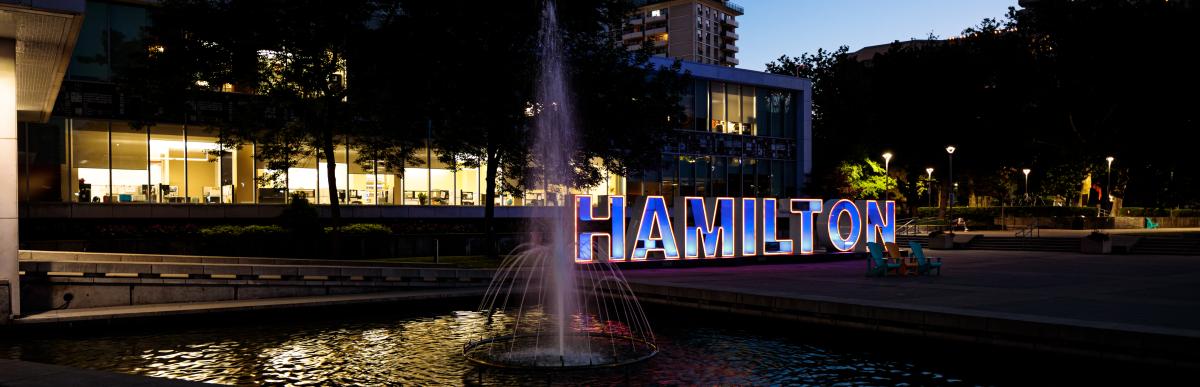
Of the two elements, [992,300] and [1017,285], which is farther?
[1017,285]

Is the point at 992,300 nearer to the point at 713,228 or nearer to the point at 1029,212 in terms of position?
the point at 713,228

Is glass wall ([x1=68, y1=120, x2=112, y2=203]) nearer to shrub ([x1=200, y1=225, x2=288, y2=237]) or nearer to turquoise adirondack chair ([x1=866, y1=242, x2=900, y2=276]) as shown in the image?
shrub ([x1=200, y1=225, x2=288, y2=237])

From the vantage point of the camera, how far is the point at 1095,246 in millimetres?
40594

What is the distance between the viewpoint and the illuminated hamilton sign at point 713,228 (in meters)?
28.8

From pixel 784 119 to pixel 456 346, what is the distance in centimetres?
5158

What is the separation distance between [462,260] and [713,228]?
9.13m

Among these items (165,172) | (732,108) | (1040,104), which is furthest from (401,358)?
(1040,104)

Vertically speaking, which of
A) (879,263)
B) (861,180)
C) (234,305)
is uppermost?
(861,180)

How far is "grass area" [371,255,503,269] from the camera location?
97.0 feet

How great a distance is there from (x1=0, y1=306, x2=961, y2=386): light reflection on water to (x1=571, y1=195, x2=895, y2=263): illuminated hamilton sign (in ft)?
35.1

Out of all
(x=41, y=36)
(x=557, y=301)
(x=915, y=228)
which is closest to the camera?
(x=557, y=301)

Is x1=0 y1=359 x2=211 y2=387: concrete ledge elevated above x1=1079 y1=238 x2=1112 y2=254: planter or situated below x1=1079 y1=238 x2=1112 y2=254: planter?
above

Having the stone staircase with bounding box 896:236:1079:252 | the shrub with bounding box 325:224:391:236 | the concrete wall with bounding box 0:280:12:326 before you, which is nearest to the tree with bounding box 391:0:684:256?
the shrub with bounding box 325:224:391:236

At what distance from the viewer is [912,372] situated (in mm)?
13203
